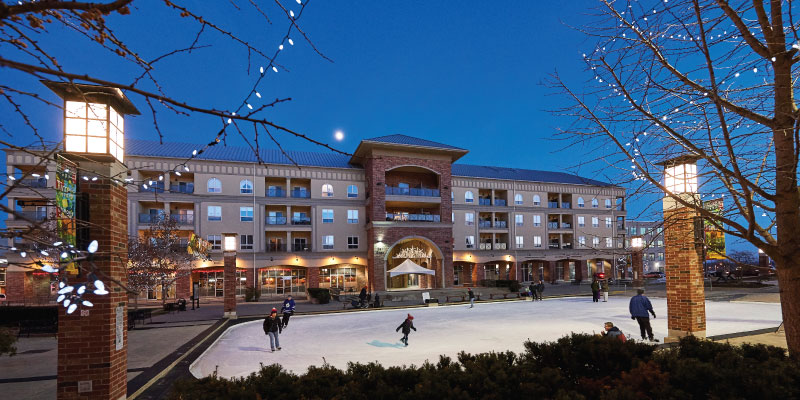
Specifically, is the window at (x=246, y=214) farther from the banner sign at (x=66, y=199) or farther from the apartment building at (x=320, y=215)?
the banner sign at (x=66, y=199)

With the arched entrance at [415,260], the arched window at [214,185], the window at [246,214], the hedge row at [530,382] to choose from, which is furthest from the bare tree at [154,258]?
the hedge row at [530,382]

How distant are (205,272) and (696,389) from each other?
37823 millimetres

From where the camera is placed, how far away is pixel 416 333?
51.6 feet

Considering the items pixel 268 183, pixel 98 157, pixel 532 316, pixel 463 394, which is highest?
pixel 268 183

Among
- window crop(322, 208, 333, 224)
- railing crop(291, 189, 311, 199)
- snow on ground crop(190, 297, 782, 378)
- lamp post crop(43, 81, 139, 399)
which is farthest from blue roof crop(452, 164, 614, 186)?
lamp post crop(43, 81, 139, 399)

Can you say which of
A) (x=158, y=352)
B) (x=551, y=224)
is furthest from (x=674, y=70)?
(x=551, y=224)

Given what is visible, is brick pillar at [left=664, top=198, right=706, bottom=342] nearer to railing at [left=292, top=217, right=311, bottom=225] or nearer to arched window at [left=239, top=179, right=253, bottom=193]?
railing at [left=292, top=217, right=311, bottom=225]

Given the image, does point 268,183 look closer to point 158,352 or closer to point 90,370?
point 158,352

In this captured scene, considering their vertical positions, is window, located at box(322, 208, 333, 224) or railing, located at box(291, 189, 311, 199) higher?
railing, located at box(291, 189, 311, 199)

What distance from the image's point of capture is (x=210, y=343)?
1416 centimetres

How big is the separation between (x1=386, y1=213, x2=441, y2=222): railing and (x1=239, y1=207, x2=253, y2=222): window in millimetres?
12515

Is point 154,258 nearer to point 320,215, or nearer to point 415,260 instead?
point 320,215

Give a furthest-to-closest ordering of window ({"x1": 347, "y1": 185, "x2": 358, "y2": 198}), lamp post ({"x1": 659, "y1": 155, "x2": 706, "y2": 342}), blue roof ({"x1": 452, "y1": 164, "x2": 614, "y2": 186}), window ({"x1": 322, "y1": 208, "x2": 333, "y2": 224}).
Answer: blue roof ({"x1": 452, "y1": 164, "x2": 614, "y2": 186}) → window ({"x1": 347, "y1": 185, "x2": 358, "y2": 198}) → window ({"x1": 322, "y1": 208, "x2": 333, "y2": 224}) → lamp post ({"x1": 659, "y1": 155, "x2": 706, "y2": 342})

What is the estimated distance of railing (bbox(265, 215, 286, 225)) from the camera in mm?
36781
